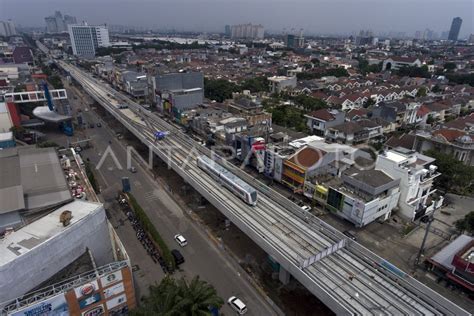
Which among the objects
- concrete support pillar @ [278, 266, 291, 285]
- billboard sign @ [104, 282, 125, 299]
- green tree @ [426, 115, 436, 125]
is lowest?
concrete support pillar @ [278, 266, 291, 285]

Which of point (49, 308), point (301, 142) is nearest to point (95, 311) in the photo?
point (49, 308)

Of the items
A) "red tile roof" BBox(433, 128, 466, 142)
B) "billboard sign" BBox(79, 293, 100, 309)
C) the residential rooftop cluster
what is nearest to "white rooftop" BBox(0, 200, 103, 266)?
the residential rooftop cluster

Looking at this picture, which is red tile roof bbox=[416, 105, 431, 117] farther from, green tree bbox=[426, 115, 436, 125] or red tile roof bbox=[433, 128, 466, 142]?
red tile roof bbox=[433, 128, 466, 142]

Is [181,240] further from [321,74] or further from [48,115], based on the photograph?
[321,74]

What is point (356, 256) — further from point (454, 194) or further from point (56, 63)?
point (56, 63)

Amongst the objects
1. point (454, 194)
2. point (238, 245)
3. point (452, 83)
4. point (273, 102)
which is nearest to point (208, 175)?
point (238, 245)

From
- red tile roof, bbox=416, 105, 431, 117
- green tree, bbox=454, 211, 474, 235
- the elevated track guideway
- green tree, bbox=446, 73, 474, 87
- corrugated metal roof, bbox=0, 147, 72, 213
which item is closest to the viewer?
the elevated track guideway
